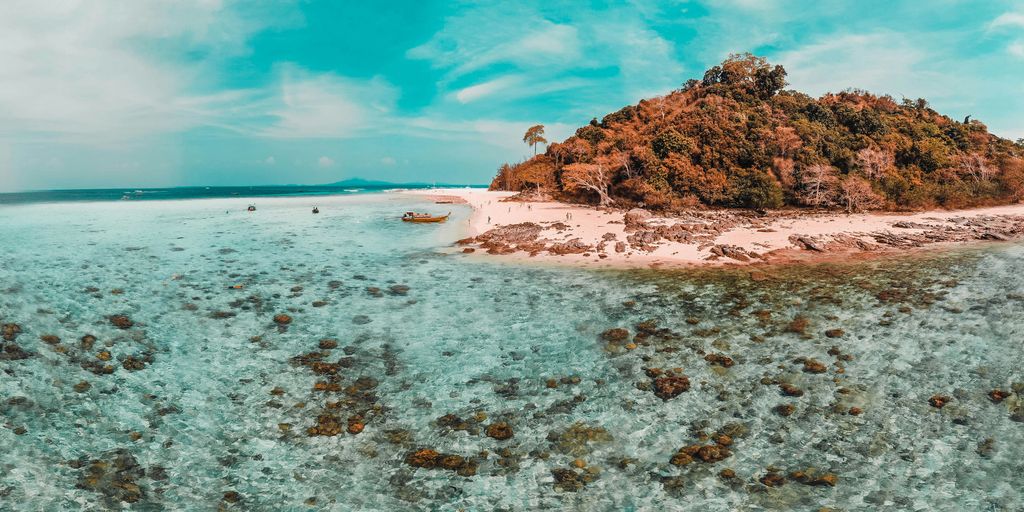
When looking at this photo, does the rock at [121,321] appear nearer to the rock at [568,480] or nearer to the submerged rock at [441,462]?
the submerged rock at [441,462]

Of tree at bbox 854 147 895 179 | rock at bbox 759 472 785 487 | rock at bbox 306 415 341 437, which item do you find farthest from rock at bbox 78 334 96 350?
tree at bbox 854 147 895 179

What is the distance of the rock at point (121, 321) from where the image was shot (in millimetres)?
16641

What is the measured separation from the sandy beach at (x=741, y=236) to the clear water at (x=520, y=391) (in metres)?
4.69

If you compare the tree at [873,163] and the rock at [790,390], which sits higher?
the tree at [873,163]

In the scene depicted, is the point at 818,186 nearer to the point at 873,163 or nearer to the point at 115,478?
the point at 873,163

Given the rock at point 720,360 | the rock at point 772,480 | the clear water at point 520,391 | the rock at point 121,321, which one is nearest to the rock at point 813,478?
the clear water at point 520,391

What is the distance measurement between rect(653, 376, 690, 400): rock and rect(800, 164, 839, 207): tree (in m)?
44.7

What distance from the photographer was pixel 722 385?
40.5 ft

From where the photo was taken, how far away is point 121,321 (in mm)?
17047

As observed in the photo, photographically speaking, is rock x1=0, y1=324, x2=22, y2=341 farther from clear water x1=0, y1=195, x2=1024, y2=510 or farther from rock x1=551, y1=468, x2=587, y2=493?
rock x1=551, y1=468, x2=587, y2=493

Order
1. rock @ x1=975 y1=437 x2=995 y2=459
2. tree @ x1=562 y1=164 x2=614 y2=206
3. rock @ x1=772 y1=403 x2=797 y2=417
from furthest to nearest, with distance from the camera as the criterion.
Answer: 1. tree @ x1=562 y1=164 x2=614 y2=206
2. rock @ x1=772 y1=403 x2=797 y2=417
3. rock @ x1=975 y1=437 x2=995 y2=459

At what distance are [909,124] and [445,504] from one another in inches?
2949

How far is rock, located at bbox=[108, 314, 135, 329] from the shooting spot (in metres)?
16.6

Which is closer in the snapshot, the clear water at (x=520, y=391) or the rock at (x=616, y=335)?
the clear water at (x=520, y=391)
